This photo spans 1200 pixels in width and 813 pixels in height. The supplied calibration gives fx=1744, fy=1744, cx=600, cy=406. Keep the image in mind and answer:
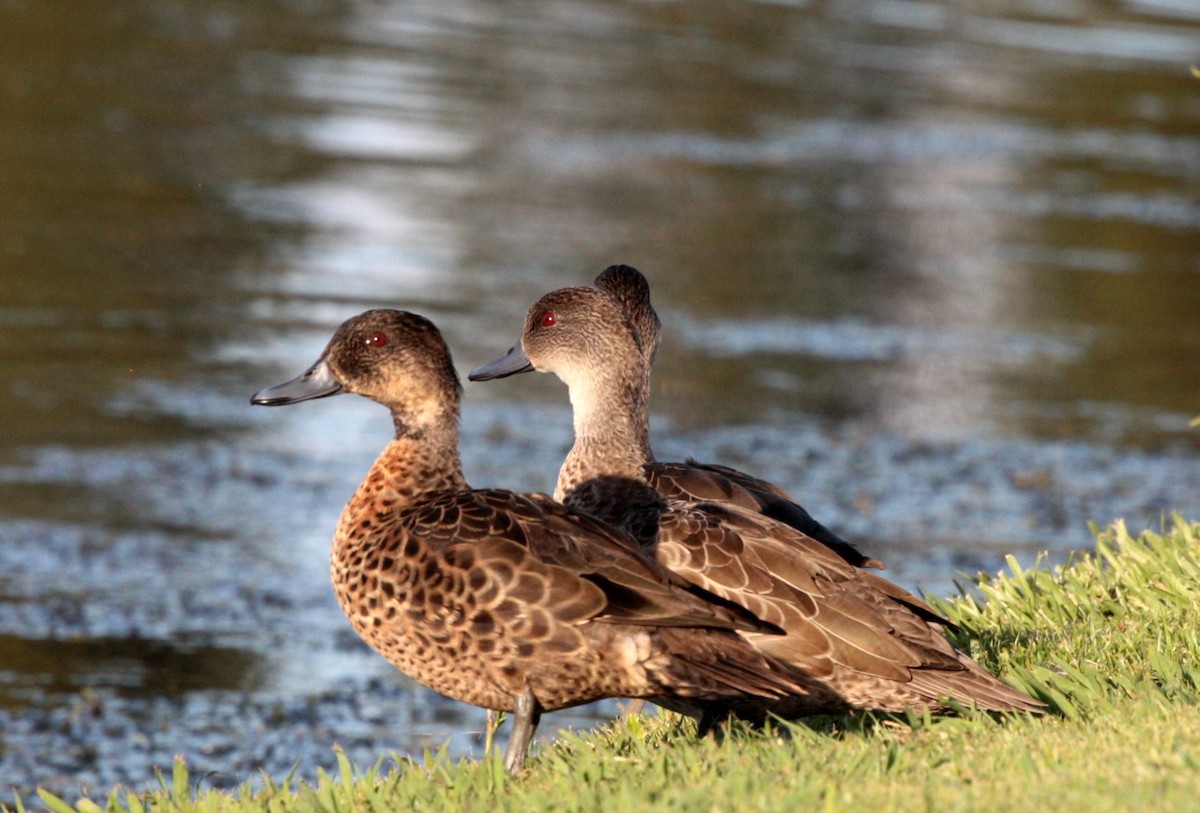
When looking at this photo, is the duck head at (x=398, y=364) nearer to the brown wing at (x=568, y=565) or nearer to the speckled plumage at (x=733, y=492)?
the brown wing at (x=568, y=565)

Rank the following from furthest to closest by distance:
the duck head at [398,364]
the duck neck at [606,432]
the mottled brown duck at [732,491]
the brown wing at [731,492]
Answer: the duck neck at [606,432], the brown wing at [731,492], the mottled brown duck at [732,491], the duck head at [398,364]

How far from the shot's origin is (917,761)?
4.39 metres

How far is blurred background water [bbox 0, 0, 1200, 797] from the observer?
8.99 meters

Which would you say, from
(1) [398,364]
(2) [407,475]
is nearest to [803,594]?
(2) [407,475]

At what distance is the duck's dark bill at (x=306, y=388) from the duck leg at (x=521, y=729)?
56.8 inches

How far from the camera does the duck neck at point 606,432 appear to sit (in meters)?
6.36

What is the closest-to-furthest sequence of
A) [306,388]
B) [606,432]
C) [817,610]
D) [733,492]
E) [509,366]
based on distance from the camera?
[817,610], [306,388], [733,492], [606,432], [509,366]

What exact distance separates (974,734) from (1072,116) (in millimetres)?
23092

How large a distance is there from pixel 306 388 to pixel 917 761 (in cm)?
249

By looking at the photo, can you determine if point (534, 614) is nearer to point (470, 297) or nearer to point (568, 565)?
point (568, 565)

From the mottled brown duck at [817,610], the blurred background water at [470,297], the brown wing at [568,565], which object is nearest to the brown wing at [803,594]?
the mottled brown duck at [817,610]

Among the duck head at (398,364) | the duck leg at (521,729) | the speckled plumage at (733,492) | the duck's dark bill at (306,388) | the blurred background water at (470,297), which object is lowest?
the blurred background water at (470,297)

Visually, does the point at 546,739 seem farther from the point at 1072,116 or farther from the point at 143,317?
the point at 1072,116

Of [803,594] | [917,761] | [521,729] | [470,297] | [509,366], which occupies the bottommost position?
[470,297]
